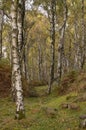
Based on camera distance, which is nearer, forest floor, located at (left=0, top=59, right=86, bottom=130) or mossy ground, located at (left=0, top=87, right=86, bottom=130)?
mossy ground, located at (left=0, top=87, right=86, bottom=130)

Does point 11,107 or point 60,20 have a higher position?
point 60,20

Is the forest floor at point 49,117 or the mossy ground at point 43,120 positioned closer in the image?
the mossy ground at point 43,120

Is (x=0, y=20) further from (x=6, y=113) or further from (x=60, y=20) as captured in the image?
(x=6, y=113)

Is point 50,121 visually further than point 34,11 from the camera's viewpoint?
No

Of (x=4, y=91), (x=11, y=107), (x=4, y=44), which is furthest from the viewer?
(x=4, y=44)

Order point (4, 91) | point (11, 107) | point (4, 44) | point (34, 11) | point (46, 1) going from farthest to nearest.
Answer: point (4, 44), point (34, 11), point (46, 1), point (4, 91), point (11, 107)

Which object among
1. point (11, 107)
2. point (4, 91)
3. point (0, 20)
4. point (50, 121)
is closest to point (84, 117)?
point (50, 121)

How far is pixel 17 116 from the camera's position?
19.3 meters

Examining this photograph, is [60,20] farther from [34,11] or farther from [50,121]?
[50,121]

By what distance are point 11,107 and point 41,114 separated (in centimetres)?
498

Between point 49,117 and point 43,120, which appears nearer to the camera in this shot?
point 43,120

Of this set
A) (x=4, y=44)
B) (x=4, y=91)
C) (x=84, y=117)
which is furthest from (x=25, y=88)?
(x=4, y=44)

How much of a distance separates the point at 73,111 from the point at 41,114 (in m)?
2.07

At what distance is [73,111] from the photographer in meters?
20.1
